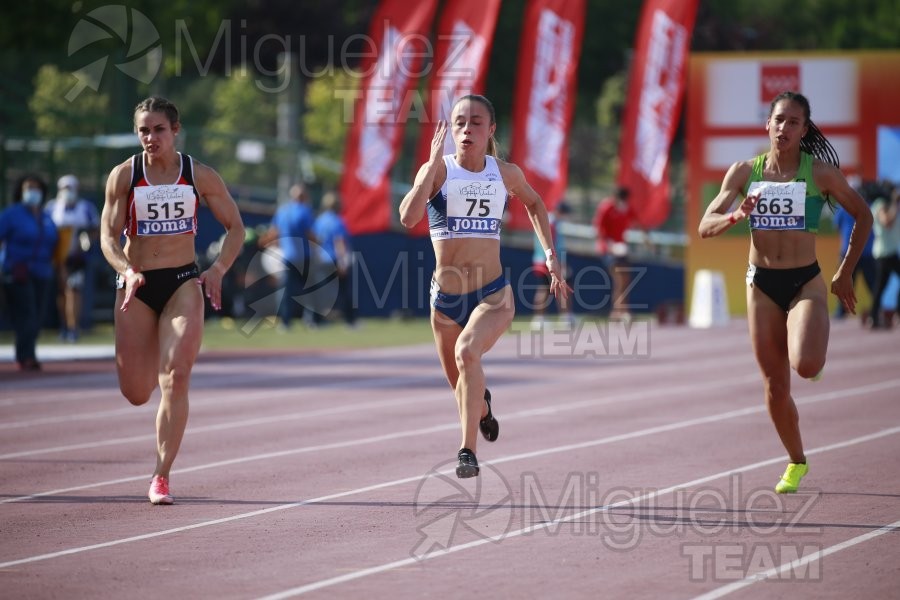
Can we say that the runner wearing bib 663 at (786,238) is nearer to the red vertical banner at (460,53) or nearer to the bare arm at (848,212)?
the bare arm at (848,212)

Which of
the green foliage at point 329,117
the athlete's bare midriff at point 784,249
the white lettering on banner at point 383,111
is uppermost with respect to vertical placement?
the green foliage at point 329,117

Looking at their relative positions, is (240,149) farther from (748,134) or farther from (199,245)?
(748,134)

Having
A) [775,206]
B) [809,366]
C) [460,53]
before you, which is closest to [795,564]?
[809,366]

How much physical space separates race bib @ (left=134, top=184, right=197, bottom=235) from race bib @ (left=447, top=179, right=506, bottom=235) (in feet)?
5.40

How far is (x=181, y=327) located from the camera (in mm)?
9336

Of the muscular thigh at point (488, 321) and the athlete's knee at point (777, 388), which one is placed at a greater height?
the muscular thigh at point (488, 321)

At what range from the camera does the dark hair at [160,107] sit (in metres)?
9.45

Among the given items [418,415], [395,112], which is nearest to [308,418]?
[418,415]

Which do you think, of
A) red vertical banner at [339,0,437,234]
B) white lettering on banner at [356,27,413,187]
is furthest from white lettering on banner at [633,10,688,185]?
white lettering on banner at [356,27,413,187]

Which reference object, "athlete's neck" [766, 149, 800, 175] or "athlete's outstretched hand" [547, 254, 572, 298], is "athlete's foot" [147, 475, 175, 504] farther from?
"athlete's neck" [766, 149, 800, 175]

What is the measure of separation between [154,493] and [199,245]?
69.6ft

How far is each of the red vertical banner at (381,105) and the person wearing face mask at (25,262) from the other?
10.2 metres

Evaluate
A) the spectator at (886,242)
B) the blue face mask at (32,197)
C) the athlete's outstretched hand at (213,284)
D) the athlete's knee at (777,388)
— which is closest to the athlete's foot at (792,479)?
the athlete's knee at (777,388)

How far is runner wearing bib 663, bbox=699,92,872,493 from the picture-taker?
9.45 m
